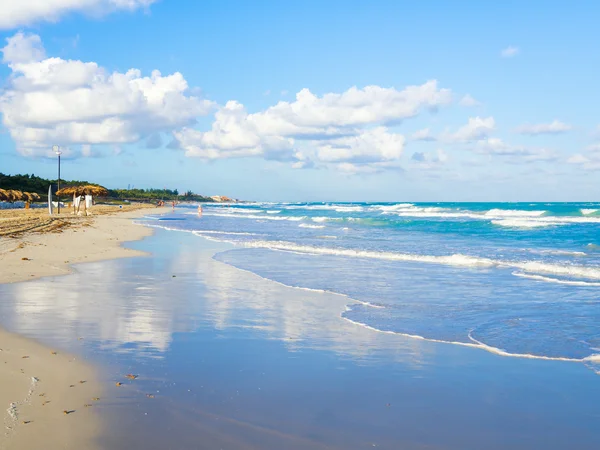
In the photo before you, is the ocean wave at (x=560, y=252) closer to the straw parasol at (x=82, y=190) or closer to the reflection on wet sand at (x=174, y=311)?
the reflection on wet sand at (x=174, y=311)

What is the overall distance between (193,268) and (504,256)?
1125 cm

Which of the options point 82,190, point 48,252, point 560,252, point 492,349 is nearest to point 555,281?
point 492,349

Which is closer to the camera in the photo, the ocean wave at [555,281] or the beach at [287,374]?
the beach at [287,374]

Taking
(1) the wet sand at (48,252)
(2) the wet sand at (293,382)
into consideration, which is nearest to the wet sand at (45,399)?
(2) the wet sand at (293,382)

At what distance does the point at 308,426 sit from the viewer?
451cm

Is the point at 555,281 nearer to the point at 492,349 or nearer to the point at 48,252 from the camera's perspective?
the point at 492,349

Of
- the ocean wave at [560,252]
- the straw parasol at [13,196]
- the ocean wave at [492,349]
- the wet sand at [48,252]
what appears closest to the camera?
the ocean wave at [492,349]

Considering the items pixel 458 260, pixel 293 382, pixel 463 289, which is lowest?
pixel 293 382

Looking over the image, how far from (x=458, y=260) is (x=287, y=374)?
1316cm

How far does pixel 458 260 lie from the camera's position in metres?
17.9

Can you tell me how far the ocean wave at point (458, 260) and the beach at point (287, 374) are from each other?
19.2 feet

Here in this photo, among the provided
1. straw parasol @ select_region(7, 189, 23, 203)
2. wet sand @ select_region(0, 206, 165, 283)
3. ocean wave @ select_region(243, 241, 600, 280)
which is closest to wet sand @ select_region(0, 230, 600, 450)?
wet sand @ select_region(0, 206, 165, 283)

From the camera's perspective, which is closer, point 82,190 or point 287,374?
point 287,374

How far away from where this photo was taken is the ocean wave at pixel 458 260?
15.4 metres
